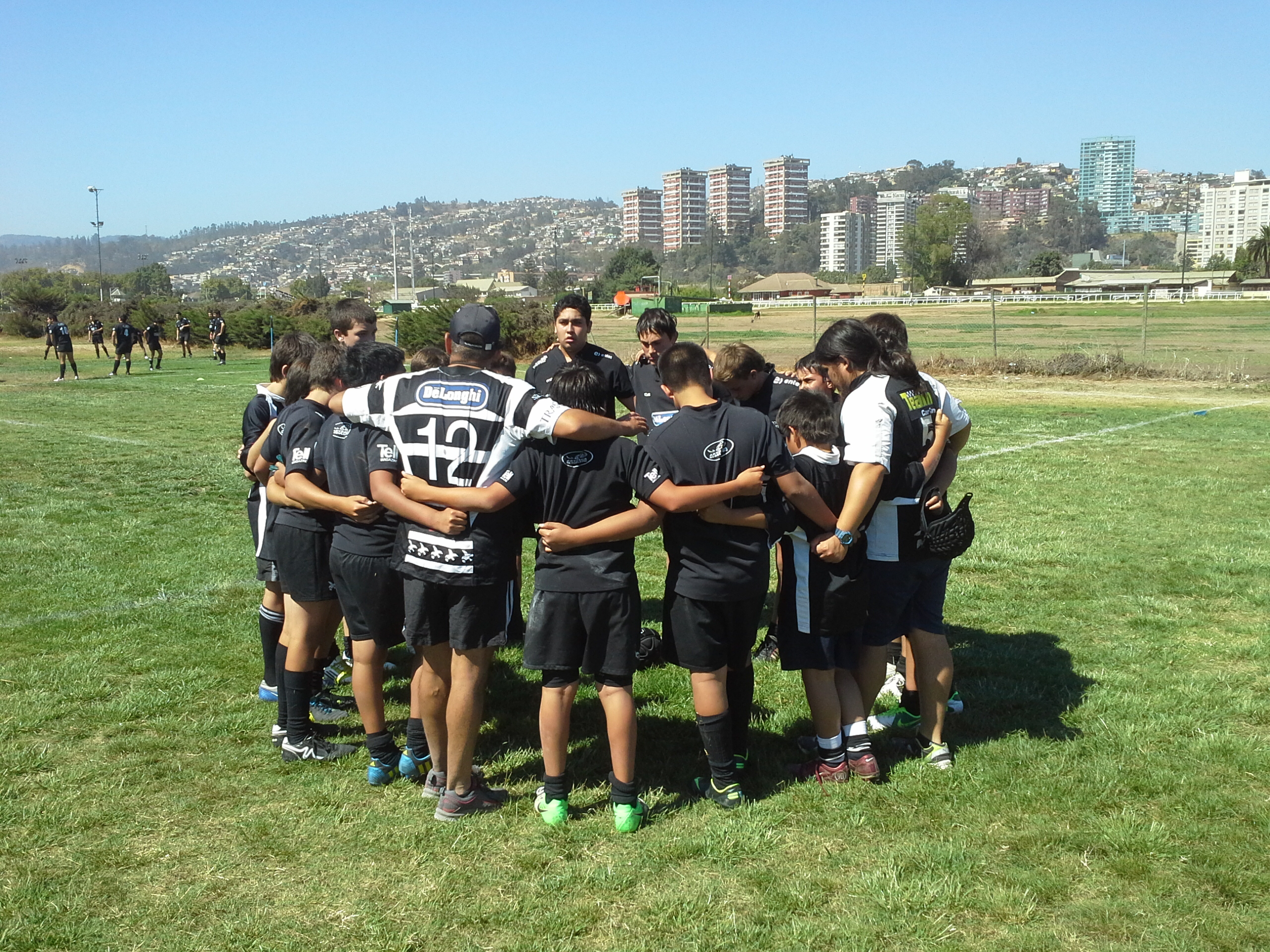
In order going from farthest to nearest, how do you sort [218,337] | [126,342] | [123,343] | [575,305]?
[218,337] < [126,342] < [123,343] < [575,305]

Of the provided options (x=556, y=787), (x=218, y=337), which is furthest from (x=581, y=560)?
(x=218, y=337)

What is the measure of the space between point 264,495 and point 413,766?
1.64 metres

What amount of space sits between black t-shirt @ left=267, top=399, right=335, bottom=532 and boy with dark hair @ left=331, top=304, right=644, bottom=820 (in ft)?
1.57

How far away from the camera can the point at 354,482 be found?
14.3 ft

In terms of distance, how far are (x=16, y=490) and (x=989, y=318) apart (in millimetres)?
47547

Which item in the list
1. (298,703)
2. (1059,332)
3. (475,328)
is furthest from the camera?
(1059,332)

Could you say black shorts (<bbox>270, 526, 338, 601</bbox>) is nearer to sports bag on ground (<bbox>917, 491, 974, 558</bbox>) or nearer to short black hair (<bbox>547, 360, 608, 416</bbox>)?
short black hair (<bbox>547, 360, 608, 416</bbox>)

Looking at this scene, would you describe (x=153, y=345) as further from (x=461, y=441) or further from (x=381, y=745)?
(x=461, y=441)

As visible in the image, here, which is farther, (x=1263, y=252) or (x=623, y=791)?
(x=1263, y=252)

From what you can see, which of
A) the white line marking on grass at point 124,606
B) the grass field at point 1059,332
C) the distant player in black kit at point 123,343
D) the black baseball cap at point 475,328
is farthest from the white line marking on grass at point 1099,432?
the distant player in black kit at point 123,343

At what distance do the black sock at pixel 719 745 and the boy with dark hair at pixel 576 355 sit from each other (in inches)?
86.4

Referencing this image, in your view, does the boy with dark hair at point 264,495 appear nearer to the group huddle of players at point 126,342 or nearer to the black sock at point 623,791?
the black sock at point 623,791

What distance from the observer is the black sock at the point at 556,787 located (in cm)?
425

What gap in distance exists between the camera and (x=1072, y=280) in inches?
4230
